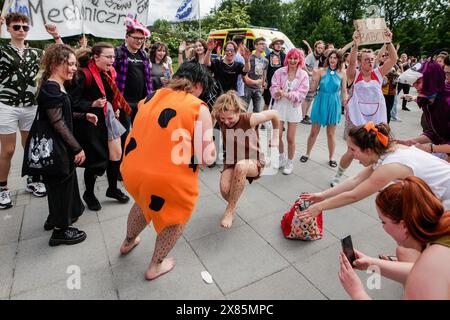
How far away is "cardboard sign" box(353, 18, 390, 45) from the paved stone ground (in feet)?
6.59

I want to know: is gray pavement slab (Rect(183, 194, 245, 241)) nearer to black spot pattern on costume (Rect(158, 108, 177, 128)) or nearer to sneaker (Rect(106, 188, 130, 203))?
sneaker (Rect(106, 188, 130, 203))

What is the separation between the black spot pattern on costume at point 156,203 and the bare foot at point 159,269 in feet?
1.85

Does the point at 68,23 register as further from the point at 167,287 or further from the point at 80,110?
the point at 167,287

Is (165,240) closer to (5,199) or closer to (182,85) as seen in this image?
(182,85)

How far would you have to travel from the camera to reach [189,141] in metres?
1.89

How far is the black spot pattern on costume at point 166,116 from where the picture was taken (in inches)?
71.8

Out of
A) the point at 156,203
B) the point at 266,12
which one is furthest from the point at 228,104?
the point at 266,12

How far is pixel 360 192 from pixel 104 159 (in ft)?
8.36

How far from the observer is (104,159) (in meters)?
3.17

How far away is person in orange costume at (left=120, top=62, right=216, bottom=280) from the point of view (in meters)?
1.84

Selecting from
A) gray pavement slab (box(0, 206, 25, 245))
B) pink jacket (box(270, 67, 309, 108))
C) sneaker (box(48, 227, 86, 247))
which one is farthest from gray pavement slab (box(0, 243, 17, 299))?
pink jacket (box(270, 67, 309, 108))

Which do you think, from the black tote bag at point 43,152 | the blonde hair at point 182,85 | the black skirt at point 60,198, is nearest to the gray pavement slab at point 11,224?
the black skirt at point 60,198

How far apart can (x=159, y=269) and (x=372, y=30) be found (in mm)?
3735
